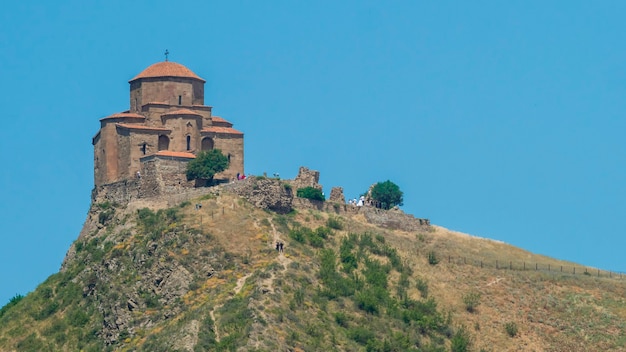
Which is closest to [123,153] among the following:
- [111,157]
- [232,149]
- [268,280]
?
[111,157]

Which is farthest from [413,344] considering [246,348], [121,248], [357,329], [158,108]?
[158,108]

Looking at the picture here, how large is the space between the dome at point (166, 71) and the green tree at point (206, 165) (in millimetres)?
6124

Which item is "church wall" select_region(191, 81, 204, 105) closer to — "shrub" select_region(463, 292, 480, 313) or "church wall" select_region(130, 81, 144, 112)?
"church wall" select_region(130, 81, 144, 112)

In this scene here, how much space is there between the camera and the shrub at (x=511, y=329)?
91750 millimetres

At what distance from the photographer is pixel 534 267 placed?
3996 inches

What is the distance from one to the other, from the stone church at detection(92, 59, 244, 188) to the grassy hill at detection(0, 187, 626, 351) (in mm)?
3250

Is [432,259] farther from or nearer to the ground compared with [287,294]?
farther from the ground

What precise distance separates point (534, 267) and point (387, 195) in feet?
44.5

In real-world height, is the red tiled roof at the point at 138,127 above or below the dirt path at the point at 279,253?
above

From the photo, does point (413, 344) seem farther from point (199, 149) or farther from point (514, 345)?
point (199, 149)

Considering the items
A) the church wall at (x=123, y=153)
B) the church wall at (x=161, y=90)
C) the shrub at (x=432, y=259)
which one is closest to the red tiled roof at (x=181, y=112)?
the church wall at (x=161, y=90)

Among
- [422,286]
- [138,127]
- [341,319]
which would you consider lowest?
[341,319]

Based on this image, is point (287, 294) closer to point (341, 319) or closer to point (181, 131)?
point (341, 319)

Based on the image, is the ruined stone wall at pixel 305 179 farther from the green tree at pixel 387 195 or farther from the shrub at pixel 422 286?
the shrub at pixel 422 286
